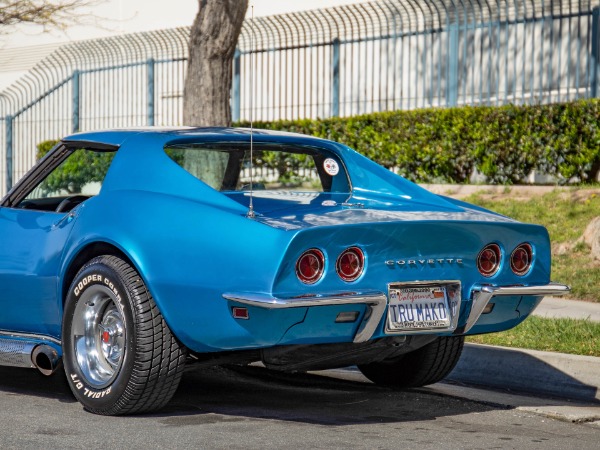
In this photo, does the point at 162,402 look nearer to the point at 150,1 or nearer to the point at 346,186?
the point at 346,186

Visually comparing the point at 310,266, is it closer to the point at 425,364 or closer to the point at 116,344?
the point at 116,344

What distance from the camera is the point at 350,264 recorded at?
530cm

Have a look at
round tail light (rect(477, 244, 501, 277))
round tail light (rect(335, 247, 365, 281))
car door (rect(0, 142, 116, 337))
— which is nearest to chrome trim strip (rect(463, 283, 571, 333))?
round tail light (rect(477, 244, 501, 277))

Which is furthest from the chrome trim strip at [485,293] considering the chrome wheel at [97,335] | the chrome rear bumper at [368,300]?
the chrome wheel at [97,335]

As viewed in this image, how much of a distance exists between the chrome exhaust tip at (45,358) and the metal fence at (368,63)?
936 centimetres

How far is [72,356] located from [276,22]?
42.7ft

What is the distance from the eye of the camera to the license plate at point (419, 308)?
17.7 ft

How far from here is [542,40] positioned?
47.4 feet

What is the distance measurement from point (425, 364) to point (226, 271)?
176cm

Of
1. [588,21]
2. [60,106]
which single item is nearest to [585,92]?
[588,21]

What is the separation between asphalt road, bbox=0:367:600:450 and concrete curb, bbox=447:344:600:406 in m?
0.71

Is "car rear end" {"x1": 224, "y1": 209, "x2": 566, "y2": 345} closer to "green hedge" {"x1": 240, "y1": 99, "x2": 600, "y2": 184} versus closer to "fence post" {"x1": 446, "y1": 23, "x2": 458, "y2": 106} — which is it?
"green hedge" {"x1": 240, "y1": 99, "x2": 600, "y2": 184}

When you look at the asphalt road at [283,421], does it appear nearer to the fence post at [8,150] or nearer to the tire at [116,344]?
the tire at [116,344]

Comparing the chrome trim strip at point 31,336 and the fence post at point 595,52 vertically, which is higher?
the fence post at point 595,52
